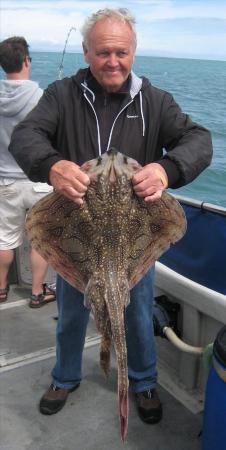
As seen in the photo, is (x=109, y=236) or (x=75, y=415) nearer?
(x=109, y=236)

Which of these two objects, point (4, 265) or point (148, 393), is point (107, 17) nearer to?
point (148, 393)

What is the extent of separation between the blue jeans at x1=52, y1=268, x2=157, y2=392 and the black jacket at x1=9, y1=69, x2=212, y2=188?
0.81m

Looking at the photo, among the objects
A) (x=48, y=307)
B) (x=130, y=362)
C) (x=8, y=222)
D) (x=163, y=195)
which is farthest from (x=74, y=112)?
(x=48, y=307)

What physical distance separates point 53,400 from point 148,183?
1.86m

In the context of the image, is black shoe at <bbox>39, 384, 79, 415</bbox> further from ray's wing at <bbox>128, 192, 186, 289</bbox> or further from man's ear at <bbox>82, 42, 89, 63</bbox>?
man's ear at <bbox>82, 42, 89, 63</bbox>

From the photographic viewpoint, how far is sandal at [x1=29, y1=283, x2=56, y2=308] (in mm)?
4820

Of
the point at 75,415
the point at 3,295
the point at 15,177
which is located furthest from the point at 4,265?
the point at 75,415

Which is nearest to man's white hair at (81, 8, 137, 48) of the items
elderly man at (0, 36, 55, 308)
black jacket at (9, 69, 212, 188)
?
black jacket at (9, 69, 212, 188)

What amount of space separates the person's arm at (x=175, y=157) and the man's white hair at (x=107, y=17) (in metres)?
0.46

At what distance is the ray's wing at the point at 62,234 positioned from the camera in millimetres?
2217

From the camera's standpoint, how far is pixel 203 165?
2.47 m

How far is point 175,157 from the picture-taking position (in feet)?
7.73

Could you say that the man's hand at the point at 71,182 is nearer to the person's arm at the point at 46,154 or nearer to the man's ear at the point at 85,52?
the person's arm at the point at 46,154

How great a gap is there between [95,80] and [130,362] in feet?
6.04
